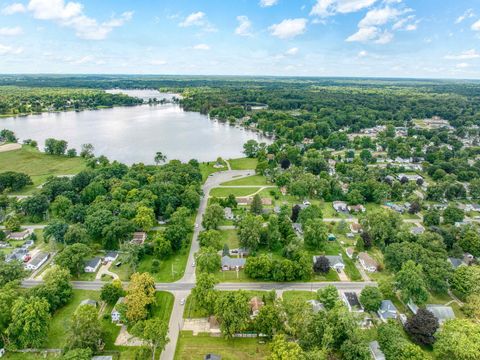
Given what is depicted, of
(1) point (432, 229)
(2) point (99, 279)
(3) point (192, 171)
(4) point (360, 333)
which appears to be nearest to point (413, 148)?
(1) point (432, 229)

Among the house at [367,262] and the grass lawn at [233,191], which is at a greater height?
the grass lawn at [233,191]

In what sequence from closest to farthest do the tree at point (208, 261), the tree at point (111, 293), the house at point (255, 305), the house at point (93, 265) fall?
1. the house at point (255, 305)
2. the tree at point (111, 293)
3. the tree at point (208, 261)
4. the house at point (93, 265)

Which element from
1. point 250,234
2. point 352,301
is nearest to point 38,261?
point 250,234

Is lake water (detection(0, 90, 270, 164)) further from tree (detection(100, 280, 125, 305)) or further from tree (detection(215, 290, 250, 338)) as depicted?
tree (detection(215, 290, 250, 338))

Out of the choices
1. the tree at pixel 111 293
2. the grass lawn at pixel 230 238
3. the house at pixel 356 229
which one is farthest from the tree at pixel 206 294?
the house at pixel 356 229

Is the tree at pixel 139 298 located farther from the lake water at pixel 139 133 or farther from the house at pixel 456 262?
the lake water at pixel 139 133

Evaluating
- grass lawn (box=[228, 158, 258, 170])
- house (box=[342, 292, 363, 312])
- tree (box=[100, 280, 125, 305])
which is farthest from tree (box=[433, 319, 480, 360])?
grass lawn (box=[228, 158, 258, 170])

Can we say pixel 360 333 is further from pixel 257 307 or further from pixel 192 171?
pixel 192 171
